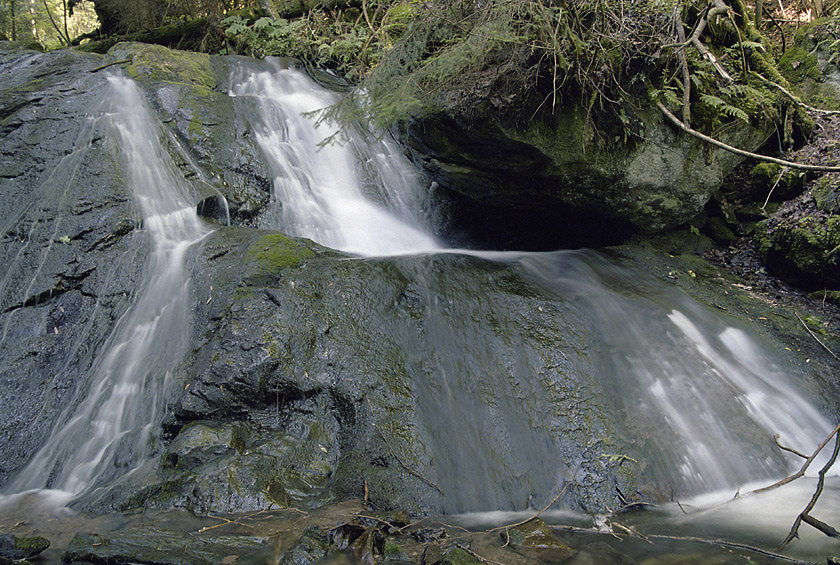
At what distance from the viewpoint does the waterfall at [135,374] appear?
3.95m

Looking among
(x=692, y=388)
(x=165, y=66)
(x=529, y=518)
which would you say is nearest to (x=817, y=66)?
(x=692, y=388)

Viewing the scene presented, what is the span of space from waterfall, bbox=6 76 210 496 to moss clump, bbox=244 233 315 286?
2.53ft

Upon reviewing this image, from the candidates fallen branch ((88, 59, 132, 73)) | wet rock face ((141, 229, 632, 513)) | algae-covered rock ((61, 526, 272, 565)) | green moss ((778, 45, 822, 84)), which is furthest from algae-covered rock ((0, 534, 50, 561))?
green moss ((778, 45, 822, 84))

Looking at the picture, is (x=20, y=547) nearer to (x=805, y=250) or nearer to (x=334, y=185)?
(x=334, y=185)

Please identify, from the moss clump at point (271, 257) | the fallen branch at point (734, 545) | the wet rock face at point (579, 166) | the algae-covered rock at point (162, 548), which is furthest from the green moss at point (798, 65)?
the algae-covered rock at point (162, 548)

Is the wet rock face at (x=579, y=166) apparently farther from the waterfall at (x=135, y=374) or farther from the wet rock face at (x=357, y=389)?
the waterfall at (x=135, y=374)

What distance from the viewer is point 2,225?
5.57 metres

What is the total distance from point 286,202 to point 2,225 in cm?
335

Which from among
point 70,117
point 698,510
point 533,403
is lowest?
point 698,510

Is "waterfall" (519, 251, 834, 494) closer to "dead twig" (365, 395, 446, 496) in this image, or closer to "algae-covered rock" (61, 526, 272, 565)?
"dead twig" (365, 395, 446, 496)

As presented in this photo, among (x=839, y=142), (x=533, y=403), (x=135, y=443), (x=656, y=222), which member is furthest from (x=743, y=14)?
(x=135, y=443)

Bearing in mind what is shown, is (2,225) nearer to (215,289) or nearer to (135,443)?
(215,289)

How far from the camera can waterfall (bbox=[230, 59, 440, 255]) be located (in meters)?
7.25

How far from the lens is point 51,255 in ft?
17.5
